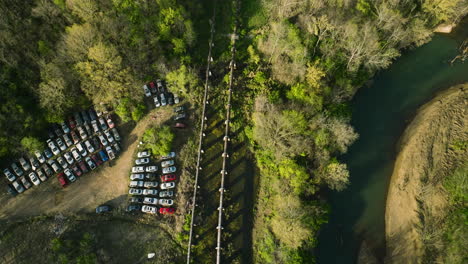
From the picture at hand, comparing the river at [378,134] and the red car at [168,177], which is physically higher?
the red car at [168,177]

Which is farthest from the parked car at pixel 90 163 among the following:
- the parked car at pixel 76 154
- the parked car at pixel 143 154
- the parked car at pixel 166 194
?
the parked car at pixel 166 194

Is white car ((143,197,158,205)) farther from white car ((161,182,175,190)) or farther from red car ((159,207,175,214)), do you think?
white car ((161,182,175,190))

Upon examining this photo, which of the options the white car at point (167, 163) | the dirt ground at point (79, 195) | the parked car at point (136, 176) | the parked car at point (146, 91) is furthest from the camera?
the parked car at point (146, 91)

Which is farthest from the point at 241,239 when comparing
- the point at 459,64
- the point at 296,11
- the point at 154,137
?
the point at 459,64

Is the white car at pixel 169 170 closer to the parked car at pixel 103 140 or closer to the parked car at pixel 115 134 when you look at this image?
the parked car at pixel 115 134

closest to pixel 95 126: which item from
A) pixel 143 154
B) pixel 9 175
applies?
pixel 143 154

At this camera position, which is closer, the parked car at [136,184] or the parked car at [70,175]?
the parked car at [70,175]
